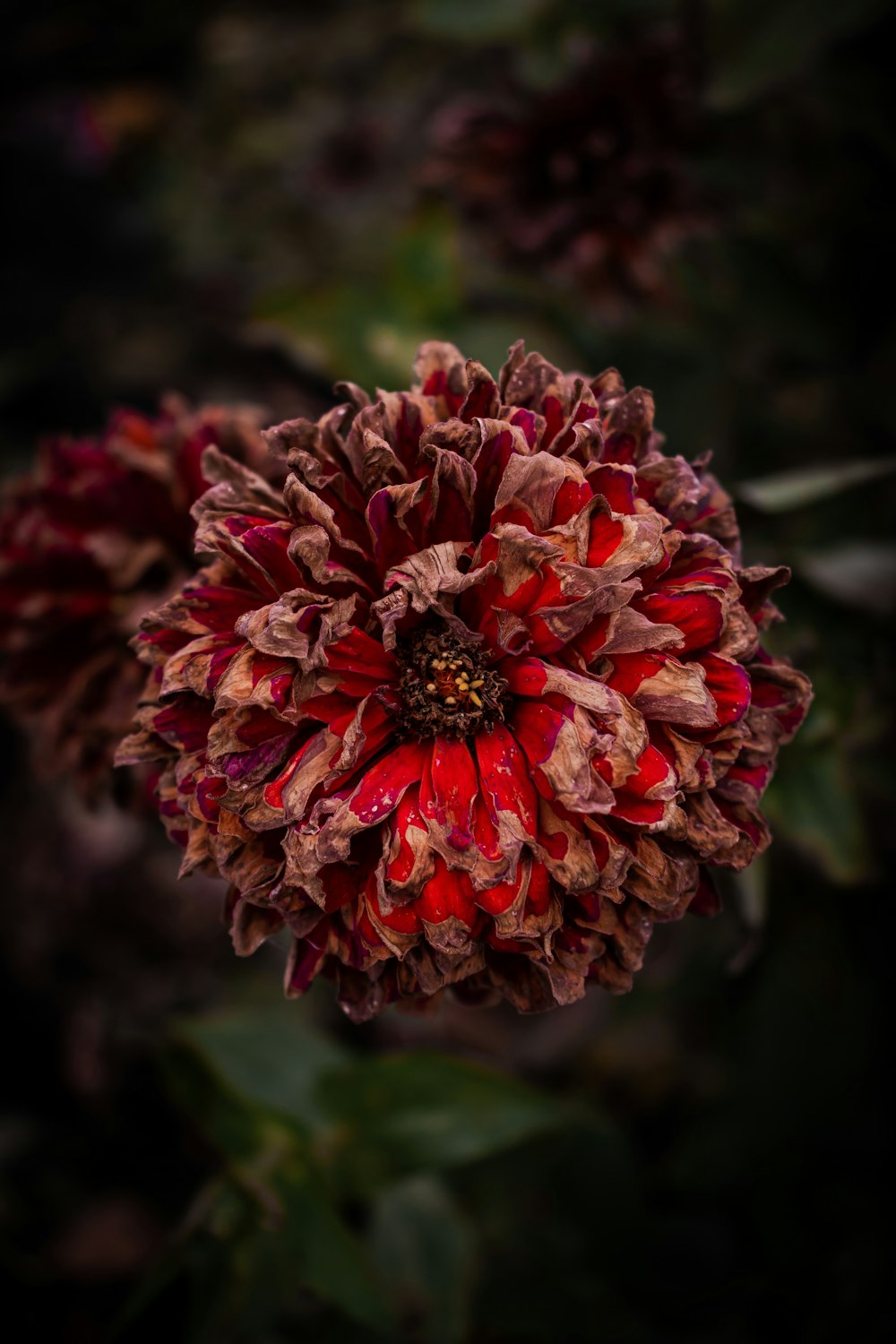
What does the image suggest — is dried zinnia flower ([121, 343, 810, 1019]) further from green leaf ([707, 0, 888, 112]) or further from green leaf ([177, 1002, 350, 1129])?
green leaf ([707, 0, 888, 112])

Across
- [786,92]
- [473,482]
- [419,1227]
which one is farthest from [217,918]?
[786,92]

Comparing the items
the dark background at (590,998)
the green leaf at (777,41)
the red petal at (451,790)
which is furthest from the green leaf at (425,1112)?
the green leaf at (777,41)

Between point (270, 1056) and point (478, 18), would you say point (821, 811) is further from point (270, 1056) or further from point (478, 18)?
point (478, 18)

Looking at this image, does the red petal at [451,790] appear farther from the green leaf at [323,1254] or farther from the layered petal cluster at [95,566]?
the green leaf at [323,1254]

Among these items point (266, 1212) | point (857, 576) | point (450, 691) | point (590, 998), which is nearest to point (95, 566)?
point (450, 691)

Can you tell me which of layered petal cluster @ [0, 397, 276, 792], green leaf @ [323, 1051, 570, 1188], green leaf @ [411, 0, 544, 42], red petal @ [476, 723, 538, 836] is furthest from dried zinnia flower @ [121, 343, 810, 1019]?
green leaf @ [411, 0, 544, 42]

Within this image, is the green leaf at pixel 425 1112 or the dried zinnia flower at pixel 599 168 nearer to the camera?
the green leaf at pixel 425 1112
